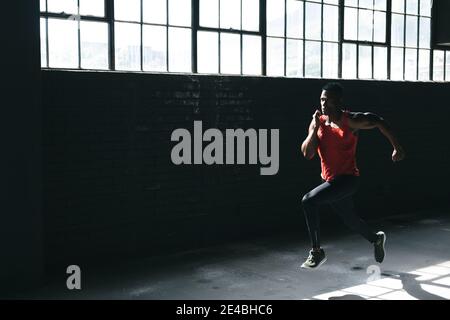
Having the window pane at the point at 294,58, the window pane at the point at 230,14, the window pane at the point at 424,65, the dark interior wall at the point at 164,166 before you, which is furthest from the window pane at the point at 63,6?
the window pane at the point at 424,65

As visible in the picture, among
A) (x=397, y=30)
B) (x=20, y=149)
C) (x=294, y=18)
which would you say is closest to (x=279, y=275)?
(x=20, y=149)

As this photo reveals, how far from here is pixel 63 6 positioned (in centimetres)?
629

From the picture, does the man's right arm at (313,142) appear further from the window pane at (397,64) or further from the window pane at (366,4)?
the window pane at (397,64)

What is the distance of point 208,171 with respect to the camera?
24.2ft

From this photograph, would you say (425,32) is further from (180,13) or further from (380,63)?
(180,13)

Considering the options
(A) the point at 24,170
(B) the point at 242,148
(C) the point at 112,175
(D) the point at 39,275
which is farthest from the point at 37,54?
(B) the point at 242,148

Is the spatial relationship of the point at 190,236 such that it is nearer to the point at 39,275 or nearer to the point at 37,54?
the point at 39,275

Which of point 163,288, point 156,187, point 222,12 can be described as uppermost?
point 222,12

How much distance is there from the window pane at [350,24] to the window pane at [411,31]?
1.23 meters

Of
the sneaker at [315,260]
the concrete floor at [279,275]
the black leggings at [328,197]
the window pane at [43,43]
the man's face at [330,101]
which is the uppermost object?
the window pane at [43,43]

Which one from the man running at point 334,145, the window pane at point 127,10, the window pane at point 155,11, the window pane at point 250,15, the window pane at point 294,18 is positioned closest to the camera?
the man running at point 334,145

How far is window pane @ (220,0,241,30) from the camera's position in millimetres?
7488

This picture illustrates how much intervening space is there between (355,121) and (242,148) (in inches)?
87.4

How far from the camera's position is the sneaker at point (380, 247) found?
6198mm
